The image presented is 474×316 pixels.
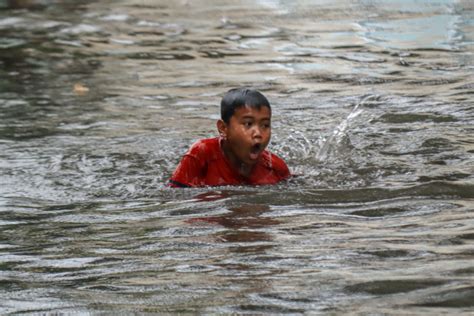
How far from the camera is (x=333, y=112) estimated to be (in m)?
10.4

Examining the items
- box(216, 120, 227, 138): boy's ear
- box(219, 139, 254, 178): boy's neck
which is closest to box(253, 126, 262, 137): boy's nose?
box(216, 120, 227, 138): boy's ear

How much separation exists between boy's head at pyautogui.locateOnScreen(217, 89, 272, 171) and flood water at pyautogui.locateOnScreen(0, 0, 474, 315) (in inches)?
11.7

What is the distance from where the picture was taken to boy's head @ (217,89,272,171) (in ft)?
22.2

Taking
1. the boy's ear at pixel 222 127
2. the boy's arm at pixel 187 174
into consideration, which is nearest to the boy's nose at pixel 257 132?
the boy's ear at pixel 222 127

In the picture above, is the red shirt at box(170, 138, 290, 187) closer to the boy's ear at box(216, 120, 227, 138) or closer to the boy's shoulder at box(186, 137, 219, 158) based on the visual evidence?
the boy's shoulder at box(186, 137, 219, 158)

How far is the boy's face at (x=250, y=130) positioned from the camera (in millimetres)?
6754

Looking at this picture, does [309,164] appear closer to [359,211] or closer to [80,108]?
[359,211]

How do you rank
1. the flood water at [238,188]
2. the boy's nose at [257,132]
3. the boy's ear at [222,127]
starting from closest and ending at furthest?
the flood water at [238,188] → the boy's nose at [257,132] → the boy's ear at [222,127]

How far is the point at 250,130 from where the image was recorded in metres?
6.77

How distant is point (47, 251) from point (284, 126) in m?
4.84

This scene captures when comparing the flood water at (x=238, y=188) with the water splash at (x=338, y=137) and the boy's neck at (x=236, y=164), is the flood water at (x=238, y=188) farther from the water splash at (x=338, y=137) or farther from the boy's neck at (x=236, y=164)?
the boy's neck at (x=236, y=164)

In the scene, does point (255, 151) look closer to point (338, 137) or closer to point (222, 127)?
point (222, 127)

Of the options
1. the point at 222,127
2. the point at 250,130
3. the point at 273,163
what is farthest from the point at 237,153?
the point at 273,163

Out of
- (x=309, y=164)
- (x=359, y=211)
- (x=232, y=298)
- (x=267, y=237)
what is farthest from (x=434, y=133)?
(x=232, y=298)
